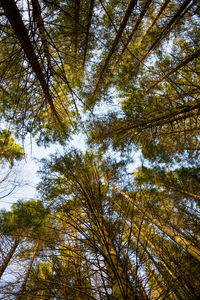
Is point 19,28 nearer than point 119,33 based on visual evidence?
Yes

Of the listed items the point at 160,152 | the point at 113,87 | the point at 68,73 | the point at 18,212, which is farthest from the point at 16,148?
the point at 160,152

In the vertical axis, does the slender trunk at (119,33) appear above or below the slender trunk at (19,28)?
above

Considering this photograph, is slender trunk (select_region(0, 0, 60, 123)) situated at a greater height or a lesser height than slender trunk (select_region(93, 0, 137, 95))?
lesser

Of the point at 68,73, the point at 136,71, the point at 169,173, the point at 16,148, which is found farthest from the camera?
the point at 16,148

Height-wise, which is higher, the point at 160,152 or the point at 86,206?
the point at 160,152

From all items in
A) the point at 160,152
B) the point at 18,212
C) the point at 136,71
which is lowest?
the point at 160,152

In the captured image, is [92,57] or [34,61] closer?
[34,61]

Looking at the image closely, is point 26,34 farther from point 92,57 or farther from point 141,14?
point 141,14

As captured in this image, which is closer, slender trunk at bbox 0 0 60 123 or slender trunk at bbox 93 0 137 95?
slender trunk at bbox 0 0 60 123

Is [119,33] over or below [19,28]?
over

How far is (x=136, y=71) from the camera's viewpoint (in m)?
4.74

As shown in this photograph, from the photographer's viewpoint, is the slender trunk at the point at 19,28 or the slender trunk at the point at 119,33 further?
the slender trunk at the point at 119,33

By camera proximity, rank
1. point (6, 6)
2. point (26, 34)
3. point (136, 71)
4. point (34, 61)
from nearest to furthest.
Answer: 1. point (6, 6)
2. point (26, 34)
3. point (34, 61)
4. point (136, 71)

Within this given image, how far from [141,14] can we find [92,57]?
1.84 metres
